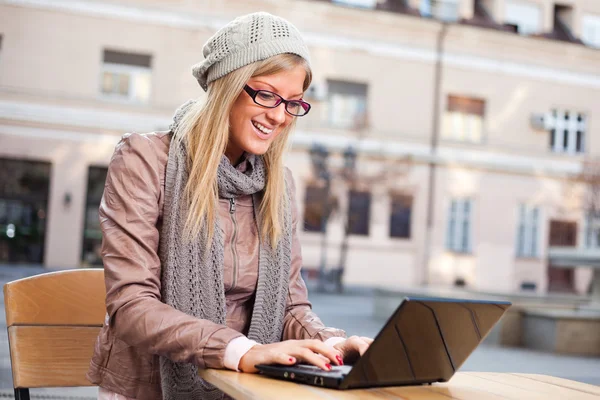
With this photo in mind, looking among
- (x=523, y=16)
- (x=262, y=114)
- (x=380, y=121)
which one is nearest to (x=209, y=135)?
(x=262, y=114)

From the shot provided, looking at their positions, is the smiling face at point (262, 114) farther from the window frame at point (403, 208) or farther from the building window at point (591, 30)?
the building window at point (591, 30)

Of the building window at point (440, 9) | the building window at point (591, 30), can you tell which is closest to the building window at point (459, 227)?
the building window at point (440, 9)

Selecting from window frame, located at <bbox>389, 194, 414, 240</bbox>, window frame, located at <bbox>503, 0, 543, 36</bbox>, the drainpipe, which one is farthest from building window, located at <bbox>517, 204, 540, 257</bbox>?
window frame, located at <bbox>503, 0, 543, 36</bbox>

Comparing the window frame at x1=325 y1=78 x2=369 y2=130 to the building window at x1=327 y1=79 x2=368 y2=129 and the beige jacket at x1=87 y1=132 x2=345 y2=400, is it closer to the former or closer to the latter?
the building window at x1=327 y1=79 x2=368 y2=129

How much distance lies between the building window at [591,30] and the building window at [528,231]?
5425mm

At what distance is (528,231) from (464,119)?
3.65 metres

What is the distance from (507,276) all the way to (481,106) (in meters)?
4.71

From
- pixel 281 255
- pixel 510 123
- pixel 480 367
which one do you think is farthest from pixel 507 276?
pixel 281 255

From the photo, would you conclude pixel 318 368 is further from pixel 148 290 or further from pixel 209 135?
pixel 209 135

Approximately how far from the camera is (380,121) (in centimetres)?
2127

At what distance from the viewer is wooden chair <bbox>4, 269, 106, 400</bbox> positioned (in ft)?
6.88

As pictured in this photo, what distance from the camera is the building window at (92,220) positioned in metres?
18.8

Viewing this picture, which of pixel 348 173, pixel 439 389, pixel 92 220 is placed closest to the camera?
pixel 439 389

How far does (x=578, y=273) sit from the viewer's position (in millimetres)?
23234
